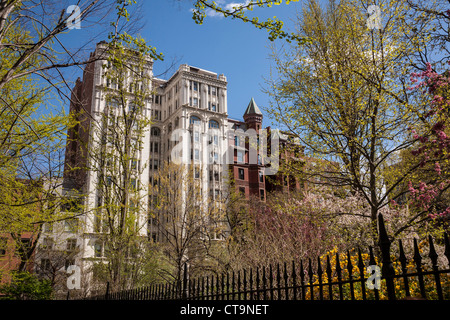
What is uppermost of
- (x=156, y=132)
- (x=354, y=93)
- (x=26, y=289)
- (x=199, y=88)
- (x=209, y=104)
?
(x=199, y=88)

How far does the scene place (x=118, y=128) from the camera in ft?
36.4

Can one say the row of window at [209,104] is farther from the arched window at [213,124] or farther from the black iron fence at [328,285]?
the black iron fence at [328,285]

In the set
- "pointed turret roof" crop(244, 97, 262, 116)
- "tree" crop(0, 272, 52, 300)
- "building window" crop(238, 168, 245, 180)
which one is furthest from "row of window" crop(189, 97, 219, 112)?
"tree" crop(0, 272, 52, 300)

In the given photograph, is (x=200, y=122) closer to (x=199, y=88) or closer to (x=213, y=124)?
(x=213, y=124)

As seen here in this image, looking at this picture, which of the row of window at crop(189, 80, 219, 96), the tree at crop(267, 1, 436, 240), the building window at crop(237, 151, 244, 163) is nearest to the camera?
the tree at crop(267, 1, 436, 240)

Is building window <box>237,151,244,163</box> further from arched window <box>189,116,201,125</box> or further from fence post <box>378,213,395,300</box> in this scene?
fence post <box>378,213,395,300</box>

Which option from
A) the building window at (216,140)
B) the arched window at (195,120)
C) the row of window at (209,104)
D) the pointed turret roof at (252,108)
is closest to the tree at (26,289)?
the arched window at (195,120)

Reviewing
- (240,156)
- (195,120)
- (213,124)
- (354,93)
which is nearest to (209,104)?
(213,124)
